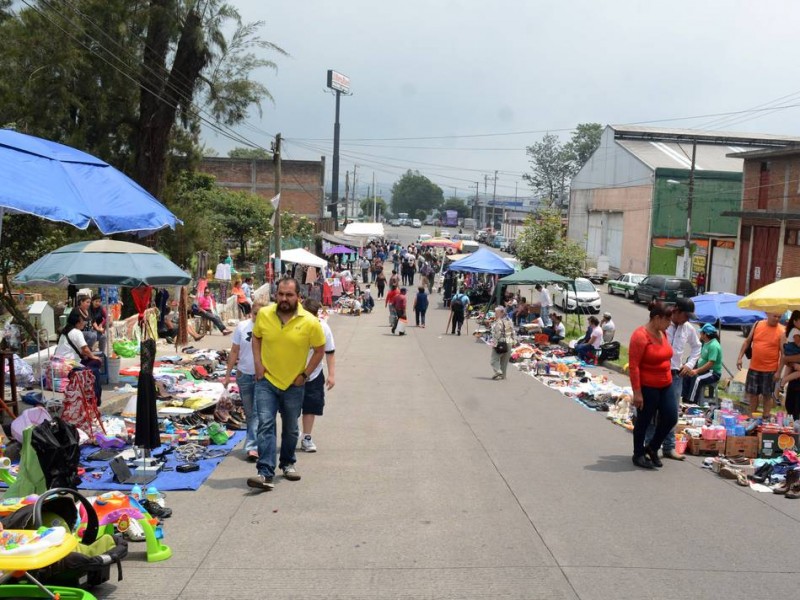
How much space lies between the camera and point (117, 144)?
26.1 m

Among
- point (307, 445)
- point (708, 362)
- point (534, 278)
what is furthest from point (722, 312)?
point (534, 278)

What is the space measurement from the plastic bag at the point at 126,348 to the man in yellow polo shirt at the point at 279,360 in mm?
9862

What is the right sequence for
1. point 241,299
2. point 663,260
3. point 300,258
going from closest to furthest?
1. point 241,299
2. point 300,258
3. point 663,260

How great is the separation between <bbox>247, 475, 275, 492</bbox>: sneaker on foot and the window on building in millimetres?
38676

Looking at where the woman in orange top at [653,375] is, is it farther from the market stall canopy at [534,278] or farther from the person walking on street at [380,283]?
the person walking on street at [380,283]

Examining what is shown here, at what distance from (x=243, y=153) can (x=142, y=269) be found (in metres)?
143

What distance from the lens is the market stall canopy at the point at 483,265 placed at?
2794 centimetres

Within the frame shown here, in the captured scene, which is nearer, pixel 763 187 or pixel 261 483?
pixel 261 483

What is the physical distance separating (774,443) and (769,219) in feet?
108

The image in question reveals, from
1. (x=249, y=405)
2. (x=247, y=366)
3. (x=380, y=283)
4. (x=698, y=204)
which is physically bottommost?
(x=380, y=283)

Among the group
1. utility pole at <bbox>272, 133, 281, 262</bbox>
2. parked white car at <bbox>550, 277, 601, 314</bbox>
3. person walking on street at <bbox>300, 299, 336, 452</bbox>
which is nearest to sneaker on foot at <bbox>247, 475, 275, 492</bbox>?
person walking on street at <bbox>300, 299, 336, 452</bbox>

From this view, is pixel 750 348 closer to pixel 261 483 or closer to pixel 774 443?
pixel 774 443

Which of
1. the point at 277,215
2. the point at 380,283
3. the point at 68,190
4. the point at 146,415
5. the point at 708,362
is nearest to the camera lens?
the point at 68,190

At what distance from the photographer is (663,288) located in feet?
125
